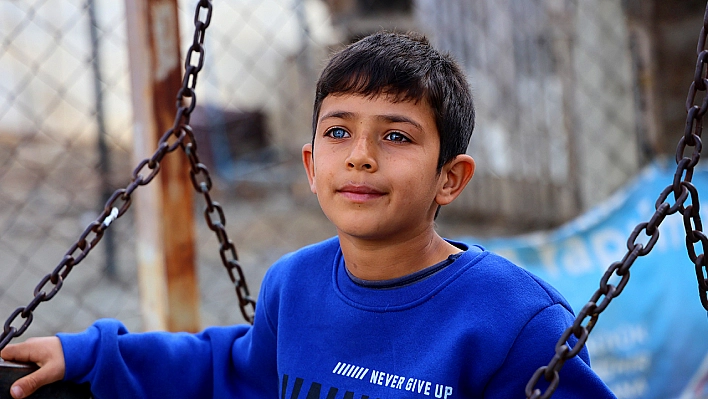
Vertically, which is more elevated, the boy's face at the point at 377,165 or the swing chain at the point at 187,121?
the swing chain at the point at 187,121

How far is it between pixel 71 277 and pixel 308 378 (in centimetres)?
380

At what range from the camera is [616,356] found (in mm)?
2846

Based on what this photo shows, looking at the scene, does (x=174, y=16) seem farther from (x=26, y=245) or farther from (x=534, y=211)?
(x=26, y=245)

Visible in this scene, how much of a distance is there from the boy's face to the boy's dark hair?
0.02m

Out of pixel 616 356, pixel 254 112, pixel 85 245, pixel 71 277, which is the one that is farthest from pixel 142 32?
pixel 254 112

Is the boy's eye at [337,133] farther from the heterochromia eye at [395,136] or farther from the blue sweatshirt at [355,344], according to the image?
the blue sweatshirt at [355,344]

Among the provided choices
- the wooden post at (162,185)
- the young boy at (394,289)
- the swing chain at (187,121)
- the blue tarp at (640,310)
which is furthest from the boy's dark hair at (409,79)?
the blue tarp at (640,310)

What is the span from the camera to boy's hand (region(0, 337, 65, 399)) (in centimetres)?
152

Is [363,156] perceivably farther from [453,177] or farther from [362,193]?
[453,177]

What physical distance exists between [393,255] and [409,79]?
35 cm

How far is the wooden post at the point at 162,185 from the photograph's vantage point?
2.33m

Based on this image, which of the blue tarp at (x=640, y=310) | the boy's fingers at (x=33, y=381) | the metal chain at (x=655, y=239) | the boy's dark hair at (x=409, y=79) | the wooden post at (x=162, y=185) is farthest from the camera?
the blue tarp at (x=640, y=310)

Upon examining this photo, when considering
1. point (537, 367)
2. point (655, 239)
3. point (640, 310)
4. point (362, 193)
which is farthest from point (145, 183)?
point (640, 310)

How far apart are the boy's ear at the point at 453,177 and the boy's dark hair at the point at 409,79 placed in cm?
2
